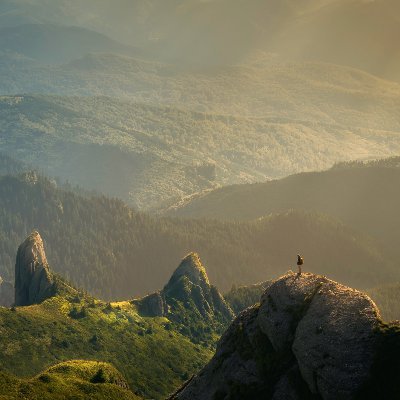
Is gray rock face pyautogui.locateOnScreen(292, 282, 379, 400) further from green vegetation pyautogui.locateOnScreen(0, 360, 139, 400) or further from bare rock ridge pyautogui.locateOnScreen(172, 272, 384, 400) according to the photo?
green vegetation pyautogui.locateOnScreen(0, 360, 139, 400)

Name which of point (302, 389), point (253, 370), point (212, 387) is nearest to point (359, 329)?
point (302, 389)

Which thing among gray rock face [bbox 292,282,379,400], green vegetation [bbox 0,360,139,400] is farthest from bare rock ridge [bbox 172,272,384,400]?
green vegetation [bbox 0,360,139,400]

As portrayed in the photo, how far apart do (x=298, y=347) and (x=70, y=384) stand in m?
67.6

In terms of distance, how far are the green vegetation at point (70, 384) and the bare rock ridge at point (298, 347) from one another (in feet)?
118

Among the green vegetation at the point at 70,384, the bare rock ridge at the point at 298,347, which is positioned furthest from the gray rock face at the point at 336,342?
the green vegetation at the point at 70,384

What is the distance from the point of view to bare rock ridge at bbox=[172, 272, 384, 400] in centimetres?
7093

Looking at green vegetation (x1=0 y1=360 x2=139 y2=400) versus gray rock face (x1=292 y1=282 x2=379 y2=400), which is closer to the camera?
gray rock face (x1=292 y1=282 x2=379 y2=400)

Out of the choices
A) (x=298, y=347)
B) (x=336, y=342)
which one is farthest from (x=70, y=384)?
(x=336, y=342)

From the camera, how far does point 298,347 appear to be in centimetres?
7781

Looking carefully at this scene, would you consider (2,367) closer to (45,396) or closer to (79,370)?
(79,370)

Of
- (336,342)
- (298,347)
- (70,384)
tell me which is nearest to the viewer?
(336,342)

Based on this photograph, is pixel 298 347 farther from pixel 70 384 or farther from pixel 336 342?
pixel 70 384

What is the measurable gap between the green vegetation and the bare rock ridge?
1417 inches

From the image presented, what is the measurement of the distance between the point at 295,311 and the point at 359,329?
39.7ft
